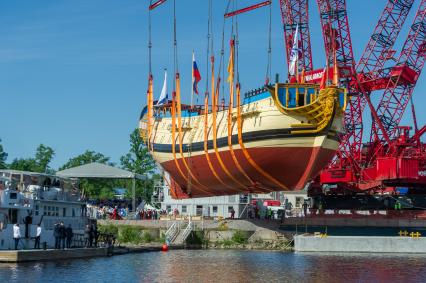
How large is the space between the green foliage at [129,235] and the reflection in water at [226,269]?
1134cm

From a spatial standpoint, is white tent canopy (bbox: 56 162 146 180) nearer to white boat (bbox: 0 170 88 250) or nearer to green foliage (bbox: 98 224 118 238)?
green foliage (bbox: 98 224 118 238)

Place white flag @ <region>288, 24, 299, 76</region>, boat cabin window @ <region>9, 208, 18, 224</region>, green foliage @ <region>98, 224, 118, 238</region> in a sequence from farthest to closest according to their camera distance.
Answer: green foliage @ <region>98, 224, 118, 238</region> < white flag @ <region>288, 24, 299, 76</region> < boat cabin window @ <region>9, 208, 18, 224</region>

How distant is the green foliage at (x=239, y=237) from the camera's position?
68.4 metres

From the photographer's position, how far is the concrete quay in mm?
57375

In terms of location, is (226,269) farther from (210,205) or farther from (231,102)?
(210,205)

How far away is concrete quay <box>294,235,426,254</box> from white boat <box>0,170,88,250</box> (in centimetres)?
1825

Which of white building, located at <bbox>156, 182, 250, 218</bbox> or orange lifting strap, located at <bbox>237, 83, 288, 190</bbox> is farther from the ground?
orange lifting strap, located at <bbox>237, 83, 288, 190</bbox>

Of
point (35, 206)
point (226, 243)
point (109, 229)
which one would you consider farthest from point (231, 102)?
point (35, 206)

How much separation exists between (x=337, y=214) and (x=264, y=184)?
33.7 ft

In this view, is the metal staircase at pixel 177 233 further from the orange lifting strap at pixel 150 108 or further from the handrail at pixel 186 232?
the orange lifting strap at pixel 150 108

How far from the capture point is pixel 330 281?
38.8 meters

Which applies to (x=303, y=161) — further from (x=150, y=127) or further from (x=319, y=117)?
(x=150, y=127)

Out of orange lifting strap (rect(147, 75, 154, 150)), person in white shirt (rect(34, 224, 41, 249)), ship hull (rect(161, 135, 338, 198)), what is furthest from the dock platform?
orange lifting strap (rect(147, 75, 154, 150))

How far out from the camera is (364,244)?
190 ft
